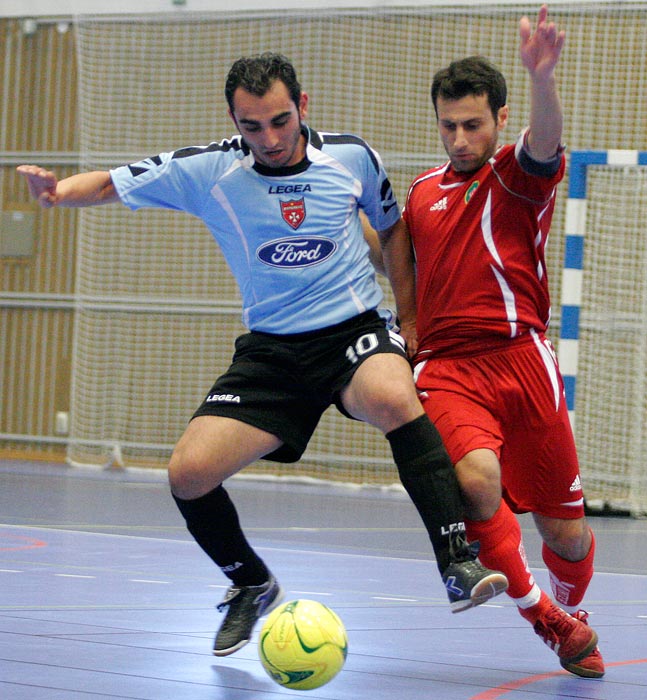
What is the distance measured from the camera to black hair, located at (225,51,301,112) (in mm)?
3965

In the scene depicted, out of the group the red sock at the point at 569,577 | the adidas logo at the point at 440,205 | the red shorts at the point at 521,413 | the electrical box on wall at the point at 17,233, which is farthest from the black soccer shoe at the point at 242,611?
the electrical box on wall at the point at 17,233

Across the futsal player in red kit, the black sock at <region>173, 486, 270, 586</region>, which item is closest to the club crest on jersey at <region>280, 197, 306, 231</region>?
the futsal player in red kit

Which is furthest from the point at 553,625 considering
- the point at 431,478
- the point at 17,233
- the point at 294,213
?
the point at 17,233

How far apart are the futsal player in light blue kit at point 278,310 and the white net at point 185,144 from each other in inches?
332

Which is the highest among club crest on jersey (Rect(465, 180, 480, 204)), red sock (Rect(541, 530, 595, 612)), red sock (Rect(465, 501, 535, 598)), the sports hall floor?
club crest on jersey (Rect(465, 180, 480, 204))

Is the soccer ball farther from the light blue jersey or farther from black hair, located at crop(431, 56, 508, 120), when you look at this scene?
black hair, located at crop(431, 56, 508, 120)

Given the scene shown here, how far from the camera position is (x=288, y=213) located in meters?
4.06

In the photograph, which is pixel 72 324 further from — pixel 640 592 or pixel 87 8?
pixel 640 592

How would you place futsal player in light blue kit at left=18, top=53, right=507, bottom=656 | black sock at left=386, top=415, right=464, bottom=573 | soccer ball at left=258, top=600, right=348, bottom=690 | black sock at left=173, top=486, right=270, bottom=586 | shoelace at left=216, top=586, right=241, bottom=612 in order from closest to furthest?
soccer ball at left=258, top=600, right=348, bottom=690 < black sock at left=386, top=415, right=464, bottom=573 < futsal player in light blue kit at left=18, top=53, right=507, bottom=656 < black sock at left=173, top=486, right=270, bottom=586 < shoelace at left=216, top=586, right=241, bottom=612

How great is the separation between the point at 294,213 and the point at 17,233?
36.1 ft

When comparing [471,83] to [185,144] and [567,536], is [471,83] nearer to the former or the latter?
[567,536]

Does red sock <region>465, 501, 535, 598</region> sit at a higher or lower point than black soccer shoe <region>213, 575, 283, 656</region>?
higher

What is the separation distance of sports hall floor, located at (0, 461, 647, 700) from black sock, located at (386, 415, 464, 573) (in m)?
0.41

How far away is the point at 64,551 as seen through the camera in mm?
6473
